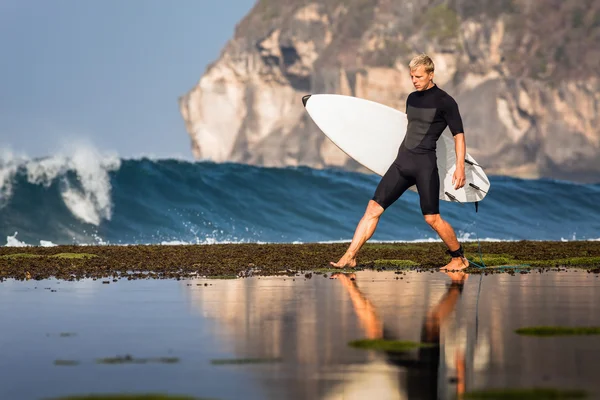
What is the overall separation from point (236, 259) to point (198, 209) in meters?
25.0

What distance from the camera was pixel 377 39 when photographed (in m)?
197

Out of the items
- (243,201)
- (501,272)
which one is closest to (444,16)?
(243,201)

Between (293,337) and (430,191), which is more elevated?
(430,191)

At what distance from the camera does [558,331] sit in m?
7.57

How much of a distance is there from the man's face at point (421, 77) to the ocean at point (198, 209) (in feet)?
65.1

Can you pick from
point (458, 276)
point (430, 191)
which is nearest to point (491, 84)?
point (430, 191)

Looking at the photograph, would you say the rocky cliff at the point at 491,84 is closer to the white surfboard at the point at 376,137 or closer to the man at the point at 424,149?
the white surfboard at the point at 376,137

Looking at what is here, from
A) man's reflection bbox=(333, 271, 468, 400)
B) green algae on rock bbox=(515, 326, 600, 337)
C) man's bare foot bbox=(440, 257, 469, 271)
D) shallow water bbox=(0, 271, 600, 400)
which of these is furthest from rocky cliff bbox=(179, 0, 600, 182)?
green algae on rock bbox=(515, 326, 600, 337)

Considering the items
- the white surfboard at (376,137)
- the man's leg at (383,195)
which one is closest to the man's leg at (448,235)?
the man's leg at (383,195)

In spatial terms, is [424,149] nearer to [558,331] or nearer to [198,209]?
[558,331]

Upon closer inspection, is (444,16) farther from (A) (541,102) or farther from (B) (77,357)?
A: (B) (77,357)

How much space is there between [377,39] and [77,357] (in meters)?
193

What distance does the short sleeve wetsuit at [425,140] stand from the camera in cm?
1349

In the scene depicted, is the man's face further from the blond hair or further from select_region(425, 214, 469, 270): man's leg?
select_region(425, 214, 469, 270): man's leg
